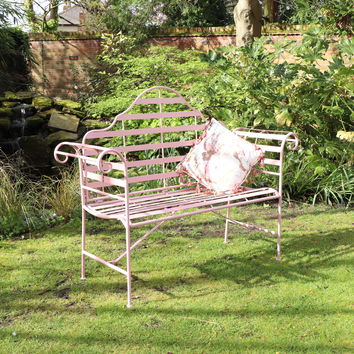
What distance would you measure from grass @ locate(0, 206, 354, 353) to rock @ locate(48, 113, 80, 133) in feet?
10.3

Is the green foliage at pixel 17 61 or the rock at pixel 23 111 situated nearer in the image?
the rock at pixel 23 111

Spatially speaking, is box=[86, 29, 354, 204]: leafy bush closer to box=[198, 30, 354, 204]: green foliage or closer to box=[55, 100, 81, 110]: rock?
box=[198, 30, 354, 204]: green foliage

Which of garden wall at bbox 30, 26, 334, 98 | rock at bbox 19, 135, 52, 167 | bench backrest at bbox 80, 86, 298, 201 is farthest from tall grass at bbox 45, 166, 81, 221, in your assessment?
garden wall at bbox 30, 26, 334, 98

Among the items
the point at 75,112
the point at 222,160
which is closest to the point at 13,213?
the point at 222,160

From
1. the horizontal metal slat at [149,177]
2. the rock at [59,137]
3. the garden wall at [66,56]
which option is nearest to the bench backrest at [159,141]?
the horizontal metal slat at [149,177]

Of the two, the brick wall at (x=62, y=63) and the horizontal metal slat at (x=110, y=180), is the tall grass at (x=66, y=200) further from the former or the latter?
Answer: the brick wall at (x=62, y=63)

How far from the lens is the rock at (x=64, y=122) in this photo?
7.74 m

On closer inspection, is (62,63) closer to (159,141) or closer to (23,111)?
(23,111)

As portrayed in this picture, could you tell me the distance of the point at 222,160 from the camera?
157 inches

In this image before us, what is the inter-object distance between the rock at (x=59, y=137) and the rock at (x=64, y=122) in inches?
4.3

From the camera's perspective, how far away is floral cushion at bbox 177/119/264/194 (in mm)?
3945

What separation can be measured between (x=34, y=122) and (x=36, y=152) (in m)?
0.82

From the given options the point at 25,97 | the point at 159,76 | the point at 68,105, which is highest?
the point at 159,76

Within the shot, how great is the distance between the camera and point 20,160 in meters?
6.58
